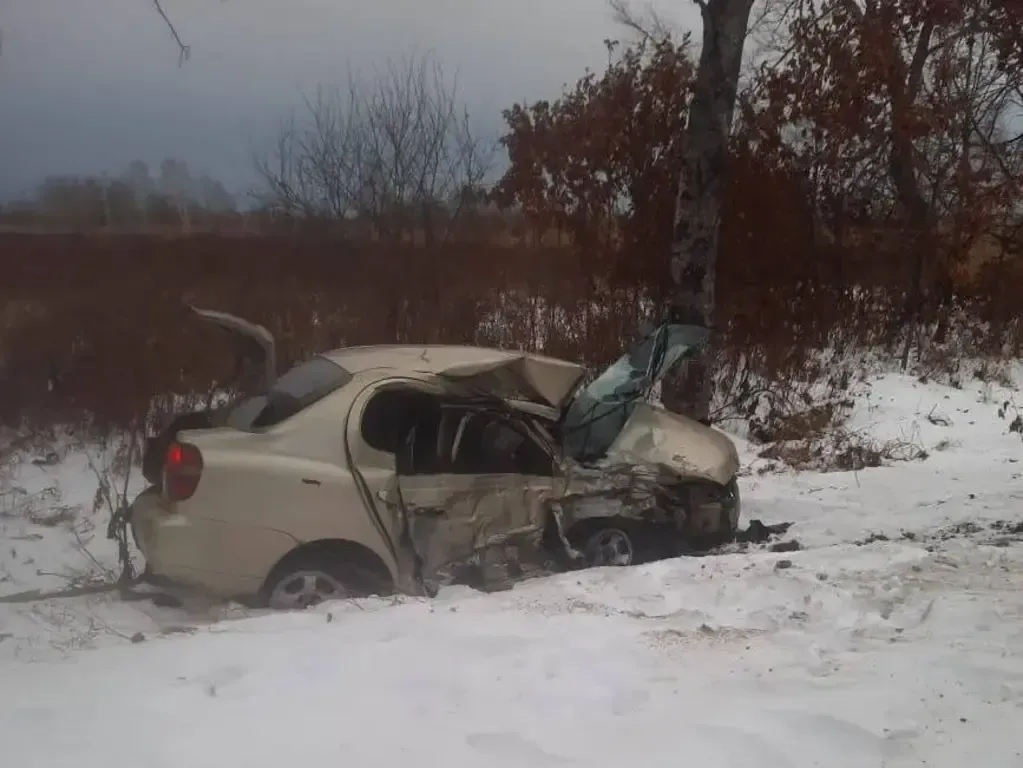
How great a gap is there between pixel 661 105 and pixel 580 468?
804cm

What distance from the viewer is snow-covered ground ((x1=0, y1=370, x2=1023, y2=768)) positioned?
3162 millimetres

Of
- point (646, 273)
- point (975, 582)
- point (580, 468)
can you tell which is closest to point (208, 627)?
point (580, 468)

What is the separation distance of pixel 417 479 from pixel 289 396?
0.90 meters

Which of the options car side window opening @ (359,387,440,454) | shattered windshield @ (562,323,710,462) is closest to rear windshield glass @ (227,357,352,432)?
car side window opening @ (359,387,440,454)

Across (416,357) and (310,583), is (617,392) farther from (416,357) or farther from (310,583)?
(310,583)

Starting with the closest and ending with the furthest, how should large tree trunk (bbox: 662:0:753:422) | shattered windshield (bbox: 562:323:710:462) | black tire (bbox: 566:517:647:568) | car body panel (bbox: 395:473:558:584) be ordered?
car body panel (bbox: 395:473:558:584), black tire (bbox: 566:517:647:568), shattered windshield (bbox: 562:323:710:462), large tree trunk (bbox: 662:0:753:422)

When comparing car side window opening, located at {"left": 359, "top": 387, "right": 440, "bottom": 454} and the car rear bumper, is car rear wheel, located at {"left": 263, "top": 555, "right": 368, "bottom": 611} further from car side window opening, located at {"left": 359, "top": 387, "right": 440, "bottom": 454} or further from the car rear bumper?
car side window opening, located at {"left": 359, "top": 387, "right": 440, "bottom": 454}

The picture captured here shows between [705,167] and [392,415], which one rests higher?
[705,167]

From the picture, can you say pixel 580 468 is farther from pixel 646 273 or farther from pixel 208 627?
pixel 646 273

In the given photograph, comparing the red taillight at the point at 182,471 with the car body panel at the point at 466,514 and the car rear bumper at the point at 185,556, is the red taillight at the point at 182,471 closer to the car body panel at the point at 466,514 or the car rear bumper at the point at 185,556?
the car rear bumper at the point at 185,556

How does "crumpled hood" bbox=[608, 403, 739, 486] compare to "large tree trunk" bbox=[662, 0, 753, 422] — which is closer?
"crumpled hood" bbox=[608, 403, 739, 486]

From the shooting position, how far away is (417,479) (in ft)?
16.8

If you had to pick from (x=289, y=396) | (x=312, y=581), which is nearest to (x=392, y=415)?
(x=289, y=396)

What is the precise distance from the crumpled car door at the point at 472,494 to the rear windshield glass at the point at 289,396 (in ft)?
1.87
